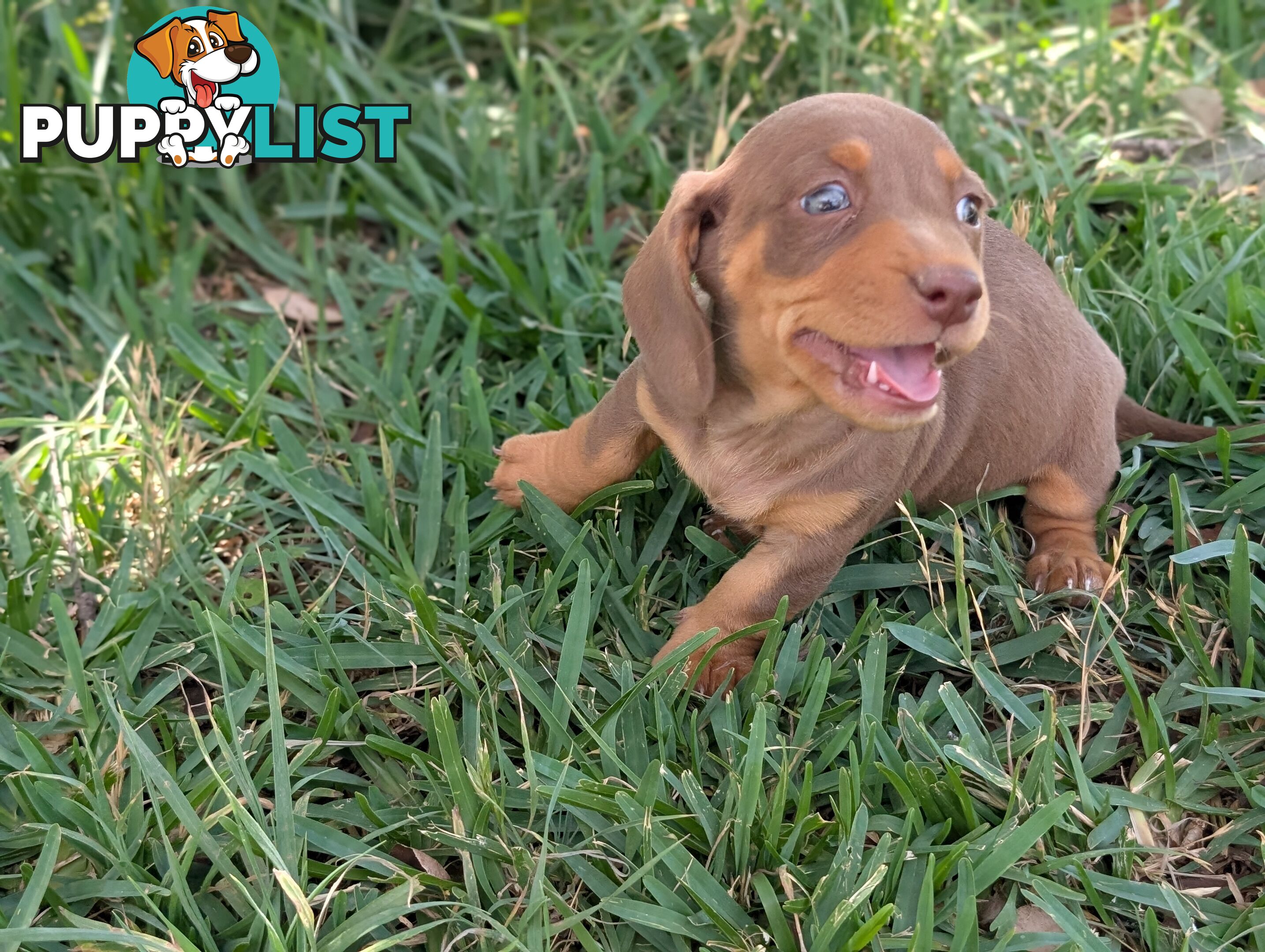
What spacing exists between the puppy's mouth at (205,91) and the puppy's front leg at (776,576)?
119 inches

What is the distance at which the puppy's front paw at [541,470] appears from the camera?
3.37 metres

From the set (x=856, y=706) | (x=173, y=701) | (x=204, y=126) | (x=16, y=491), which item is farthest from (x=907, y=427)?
(x=204, y=126)

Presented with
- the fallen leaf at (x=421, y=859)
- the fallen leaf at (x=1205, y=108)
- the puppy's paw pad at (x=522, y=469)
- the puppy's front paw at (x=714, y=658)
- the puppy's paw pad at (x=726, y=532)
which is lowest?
the fallen leaf at (x=421, y=859)

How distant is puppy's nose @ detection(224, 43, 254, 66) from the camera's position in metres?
4.63

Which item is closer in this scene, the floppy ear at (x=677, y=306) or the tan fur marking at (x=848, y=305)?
the tan fur marking at (x=848, y=305)

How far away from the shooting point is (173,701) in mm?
3074

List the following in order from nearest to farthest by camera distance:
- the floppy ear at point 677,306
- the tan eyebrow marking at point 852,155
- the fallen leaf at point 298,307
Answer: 1. the tan eyebrow marking at point 852,155
2. the floppy ear at point 677,306
3. the fallen leaf at point 298,307

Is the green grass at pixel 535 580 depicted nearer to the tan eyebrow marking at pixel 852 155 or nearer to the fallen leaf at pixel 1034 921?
the fallen leaf at pixel 1034 921

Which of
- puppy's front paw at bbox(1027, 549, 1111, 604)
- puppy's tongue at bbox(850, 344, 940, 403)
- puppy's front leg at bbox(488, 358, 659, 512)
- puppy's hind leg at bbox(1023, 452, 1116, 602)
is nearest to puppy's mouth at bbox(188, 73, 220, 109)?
puppy's front leg at bbox(488, 358, 659, 512)

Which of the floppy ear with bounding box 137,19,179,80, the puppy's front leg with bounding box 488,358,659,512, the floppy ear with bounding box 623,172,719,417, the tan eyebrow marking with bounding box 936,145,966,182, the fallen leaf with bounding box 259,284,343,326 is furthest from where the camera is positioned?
the floppy ear with bounding box 137,19,179,80

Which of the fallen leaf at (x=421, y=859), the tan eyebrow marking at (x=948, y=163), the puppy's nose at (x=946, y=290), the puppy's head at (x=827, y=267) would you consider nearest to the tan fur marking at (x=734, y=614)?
the puppy's head at (x=827, y=267)

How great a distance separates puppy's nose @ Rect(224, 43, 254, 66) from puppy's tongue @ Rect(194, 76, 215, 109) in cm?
13

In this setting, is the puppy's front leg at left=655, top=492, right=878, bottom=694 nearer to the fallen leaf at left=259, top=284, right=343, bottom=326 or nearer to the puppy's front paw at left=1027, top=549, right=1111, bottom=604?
the puppy's front paw at left=1027, top=549, right=1111, bottom=604

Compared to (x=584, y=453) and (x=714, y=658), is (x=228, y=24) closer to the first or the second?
(x=584, y=453)
